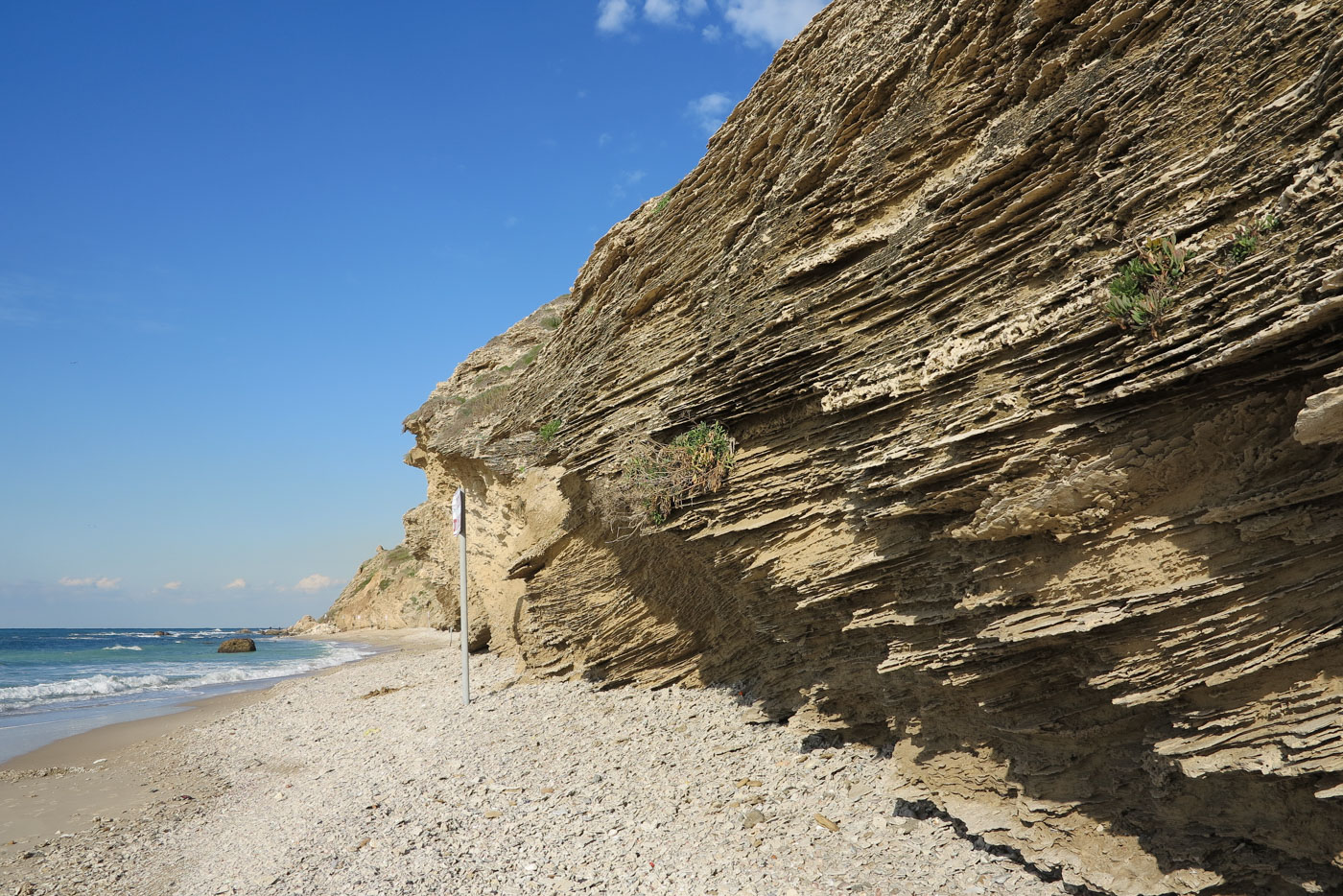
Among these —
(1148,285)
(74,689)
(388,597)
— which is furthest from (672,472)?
(388,597)

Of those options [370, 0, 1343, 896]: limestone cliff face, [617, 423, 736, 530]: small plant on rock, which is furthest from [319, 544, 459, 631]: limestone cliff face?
[370, 0, 1343, 896]: limestone cliff face

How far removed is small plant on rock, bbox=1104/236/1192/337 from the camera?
13.8 ft

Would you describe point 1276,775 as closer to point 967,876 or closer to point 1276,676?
point 1276,676

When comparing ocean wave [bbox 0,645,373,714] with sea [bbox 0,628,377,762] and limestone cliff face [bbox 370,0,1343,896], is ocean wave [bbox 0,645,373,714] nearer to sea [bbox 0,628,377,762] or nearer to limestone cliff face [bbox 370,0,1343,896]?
sea [bbox 0,628,377,762]

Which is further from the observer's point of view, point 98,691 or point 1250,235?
point 98,691

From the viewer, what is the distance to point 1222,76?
437 cm

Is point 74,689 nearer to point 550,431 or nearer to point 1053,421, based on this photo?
point 550,431

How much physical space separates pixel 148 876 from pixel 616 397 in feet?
25.3

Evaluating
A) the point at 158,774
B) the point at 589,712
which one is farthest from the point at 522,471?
the point at 158,774

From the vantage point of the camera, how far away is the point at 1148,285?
434cm

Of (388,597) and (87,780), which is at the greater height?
(388,597)

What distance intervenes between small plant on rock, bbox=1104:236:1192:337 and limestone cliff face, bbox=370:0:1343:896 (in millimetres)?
54

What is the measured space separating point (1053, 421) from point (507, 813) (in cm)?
628

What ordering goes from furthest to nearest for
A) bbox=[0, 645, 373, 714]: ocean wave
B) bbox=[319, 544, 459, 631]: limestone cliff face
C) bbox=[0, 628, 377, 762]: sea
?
bbox=[319, 544, 459, 631]: limestone cliff face
bbox=[0, 645, 373, 714]: ocean wave
bbox=[0, 628, 377, 762]: sea
